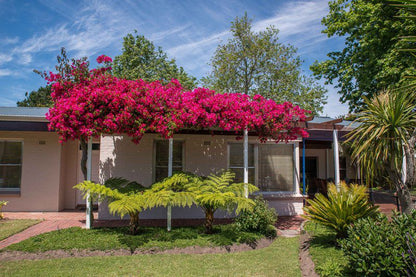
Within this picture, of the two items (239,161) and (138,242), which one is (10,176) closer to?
(138,242)

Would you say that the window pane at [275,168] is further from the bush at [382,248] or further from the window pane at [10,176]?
the window pane at [10,176]

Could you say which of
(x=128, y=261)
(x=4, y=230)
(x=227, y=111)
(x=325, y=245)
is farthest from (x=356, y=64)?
(x=4, y=230)

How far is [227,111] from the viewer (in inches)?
276

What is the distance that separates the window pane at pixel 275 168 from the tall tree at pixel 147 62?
18739mm

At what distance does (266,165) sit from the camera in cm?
934

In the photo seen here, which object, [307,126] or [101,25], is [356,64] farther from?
[101,25]

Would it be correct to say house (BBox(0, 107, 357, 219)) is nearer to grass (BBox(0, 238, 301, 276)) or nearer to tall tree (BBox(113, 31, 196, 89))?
grass (BBox(0, 238, 301, 276))

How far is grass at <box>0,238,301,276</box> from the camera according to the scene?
15.2 ft

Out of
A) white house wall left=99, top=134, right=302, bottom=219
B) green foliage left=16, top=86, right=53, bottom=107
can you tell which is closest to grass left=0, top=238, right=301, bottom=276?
white house wall left=99, top=134, right=302, bottom=219

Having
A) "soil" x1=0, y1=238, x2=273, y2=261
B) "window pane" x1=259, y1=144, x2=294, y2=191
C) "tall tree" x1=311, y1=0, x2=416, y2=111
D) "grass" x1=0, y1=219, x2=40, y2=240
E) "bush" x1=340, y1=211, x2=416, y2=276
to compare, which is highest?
"tall tree" x1=311, y1=0, x2=416, y2=111

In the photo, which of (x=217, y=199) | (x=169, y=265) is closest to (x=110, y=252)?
(x=169, y=265)

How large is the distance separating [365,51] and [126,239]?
43.3 ft

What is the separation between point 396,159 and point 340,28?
11527 mm

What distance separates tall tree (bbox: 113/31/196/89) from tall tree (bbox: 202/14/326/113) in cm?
675
